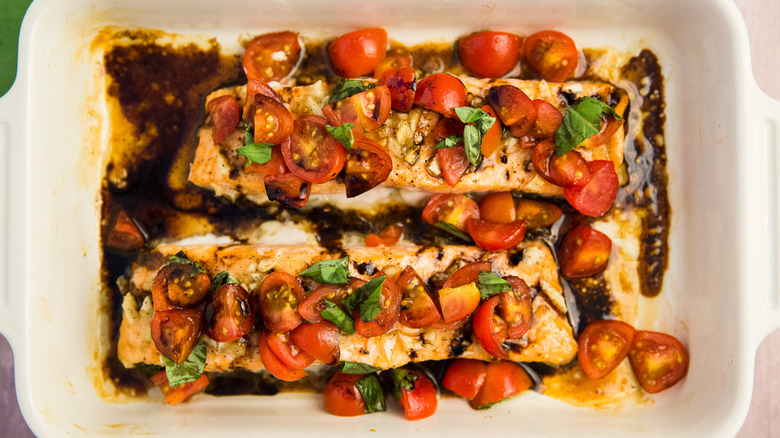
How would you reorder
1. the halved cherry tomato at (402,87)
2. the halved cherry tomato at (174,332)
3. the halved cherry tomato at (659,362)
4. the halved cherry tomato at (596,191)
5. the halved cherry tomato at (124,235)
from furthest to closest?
the halved cherry tomato at (124,235) < the halved cherry tomato at (659,362) < the halved cherry tomato at (596,191) < the halved cherry tomato at (402,87) < the halved cherry tomato at (174,332)

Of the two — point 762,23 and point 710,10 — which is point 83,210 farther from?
point 762,23

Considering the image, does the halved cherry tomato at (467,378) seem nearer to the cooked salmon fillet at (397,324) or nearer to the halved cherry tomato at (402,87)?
the cooked salmon fillet at (397,324)

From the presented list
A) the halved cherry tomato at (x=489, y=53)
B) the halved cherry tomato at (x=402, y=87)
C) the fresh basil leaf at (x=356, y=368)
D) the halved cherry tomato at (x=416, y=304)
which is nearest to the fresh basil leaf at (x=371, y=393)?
the fresh basil leaf at (x=356, y=368)

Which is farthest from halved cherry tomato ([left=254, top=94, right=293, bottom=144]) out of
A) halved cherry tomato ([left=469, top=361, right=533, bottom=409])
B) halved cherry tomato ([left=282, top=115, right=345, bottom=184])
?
halved cherry tomato ([left=469, top=361, right=533, bottom=409])

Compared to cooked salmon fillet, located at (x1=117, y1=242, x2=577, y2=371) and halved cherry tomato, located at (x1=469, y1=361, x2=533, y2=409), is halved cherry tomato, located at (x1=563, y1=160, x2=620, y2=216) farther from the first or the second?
halved cherry tomato, located at (x1=469, y1=361, x2=533, y2=409)

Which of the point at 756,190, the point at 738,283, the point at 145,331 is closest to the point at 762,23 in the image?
the point at 756,190
